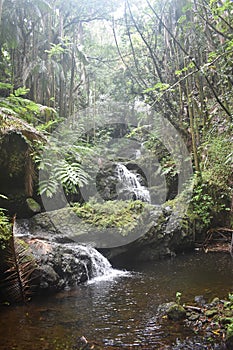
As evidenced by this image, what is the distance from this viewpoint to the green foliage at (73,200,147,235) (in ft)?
24.6

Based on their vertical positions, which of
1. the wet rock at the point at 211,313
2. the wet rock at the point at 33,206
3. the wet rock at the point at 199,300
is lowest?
the wet rock at the point at 199,300

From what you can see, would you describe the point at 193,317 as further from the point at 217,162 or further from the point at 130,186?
the point at 130,186

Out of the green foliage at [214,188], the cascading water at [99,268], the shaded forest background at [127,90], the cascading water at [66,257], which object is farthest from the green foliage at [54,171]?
the green foliage at [214,188]

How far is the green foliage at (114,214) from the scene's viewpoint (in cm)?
748

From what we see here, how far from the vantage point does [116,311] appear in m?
4.43

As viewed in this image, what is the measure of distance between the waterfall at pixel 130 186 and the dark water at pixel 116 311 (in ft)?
13.1

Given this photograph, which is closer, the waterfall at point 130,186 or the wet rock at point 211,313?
the wet rock at point 211,313

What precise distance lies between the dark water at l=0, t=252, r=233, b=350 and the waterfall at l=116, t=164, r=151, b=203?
3992 millimetres

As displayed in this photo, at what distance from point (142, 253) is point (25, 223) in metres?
2.89

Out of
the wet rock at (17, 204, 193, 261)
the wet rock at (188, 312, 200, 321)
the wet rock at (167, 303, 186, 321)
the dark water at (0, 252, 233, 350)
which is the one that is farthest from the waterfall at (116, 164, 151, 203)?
the wet rock at (188, 312, 200, 321)

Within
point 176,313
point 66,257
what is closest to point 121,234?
point 66,257

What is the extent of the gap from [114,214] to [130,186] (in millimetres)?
3079

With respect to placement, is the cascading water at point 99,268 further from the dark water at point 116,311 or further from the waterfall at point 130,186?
the waterfall at point 130,186

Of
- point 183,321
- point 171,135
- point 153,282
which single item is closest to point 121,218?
point 153,282
